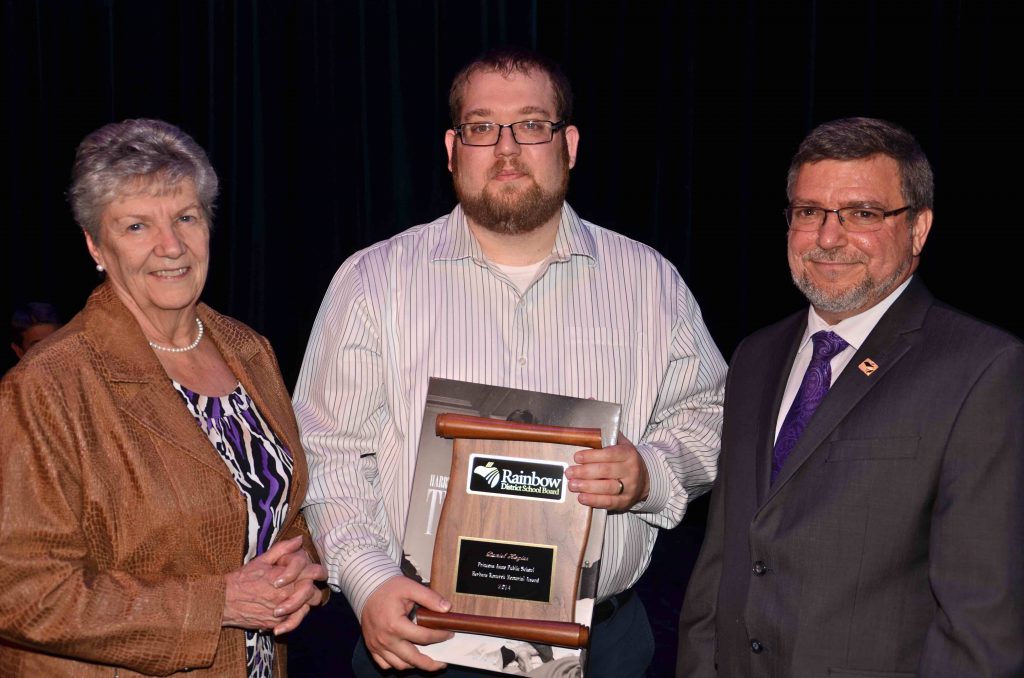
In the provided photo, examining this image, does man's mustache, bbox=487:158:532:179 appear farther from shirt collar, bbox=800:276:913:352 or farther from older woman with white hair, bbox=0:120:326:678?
shirt collar, bbox=800:276:913:352

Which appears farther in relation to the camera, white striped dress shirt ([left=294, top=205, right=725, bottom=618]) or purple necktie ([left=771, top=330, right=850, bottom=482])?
white striped dress shirt ([left=294, top=205, right=725, bottom=618])

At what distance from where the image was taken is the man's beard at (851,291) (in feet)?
6.95

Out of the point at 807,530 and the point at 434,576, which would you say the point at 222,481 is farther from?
the point at 807,530

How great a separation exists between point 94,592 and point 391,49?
3899mm

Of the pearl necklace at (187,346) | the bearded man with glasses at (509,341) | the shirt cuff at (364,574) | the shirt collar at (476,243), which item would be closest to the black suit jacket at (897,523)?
the bearded man with glasses at (509,341)

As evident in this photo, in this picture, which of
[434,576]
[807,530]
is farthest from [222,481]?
[807,530]

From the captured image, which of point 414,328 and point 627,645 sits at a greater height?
point 414,328

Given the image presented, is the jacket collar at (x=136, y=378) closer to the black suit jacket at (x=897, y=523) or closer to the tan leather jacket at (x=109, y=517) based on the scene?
the tan leather jacket at (x=109, y=517)

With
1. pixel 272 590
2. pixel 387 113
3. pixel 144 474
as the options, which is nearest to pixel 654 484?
pixel 272 590

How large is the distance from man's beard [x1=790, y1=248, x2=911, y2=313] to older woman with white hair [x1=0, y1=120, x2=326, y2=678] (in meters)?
1.17

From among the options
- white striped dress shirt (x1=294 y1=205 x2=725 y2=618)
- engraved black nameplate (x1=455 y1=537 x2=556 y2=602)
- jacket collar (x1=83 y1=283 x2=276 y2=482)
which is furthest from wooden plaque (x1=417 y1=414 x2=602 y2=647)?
jacket collar (x1=83 y1=283 x2=276 y2=482)

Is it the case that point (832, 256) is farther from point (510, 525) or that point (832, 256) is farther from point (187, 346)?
point (187, 346)

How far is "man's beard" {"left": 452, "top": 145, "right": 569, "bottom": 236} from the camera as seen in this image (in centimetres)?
231

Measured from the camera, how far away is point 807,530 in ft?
6.45
